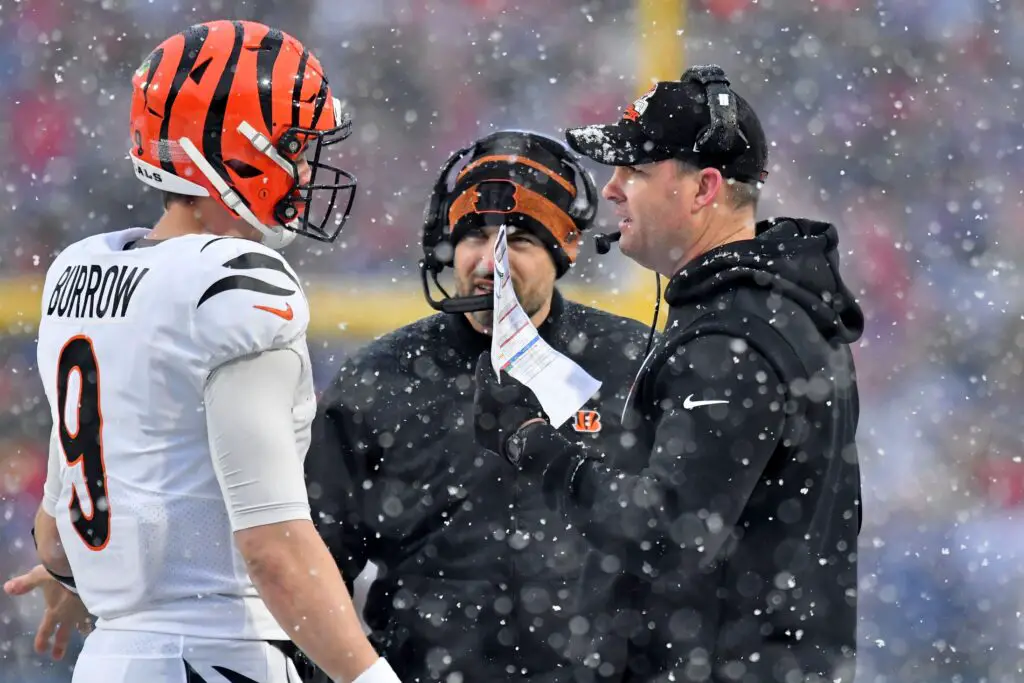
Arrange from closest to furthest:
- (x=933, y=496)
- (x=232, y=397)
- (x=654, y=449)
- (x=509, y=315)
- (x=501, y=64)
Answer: (x=232, y=397)
(x=654, y=449)
(x=509, y=315)
(x=933, y=496)
(x=501, y=64)

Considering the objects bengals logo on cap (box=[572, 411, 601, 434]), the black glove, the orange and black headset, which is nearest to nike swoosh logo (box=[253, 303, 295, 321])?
the black glove

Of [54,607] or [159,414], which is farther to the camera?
[54,607]

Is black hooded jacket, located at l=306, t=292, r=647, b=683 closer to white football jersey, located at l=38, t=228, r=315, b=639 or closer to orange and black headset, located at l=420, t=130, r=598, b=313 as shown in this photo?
orange and black headset, located at l=420, t=130, r=598, b=313

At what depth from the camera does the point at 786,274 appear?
219cm

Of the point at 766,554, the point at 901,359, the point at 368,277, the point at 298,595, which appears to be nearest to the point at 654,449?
the point at 766,554

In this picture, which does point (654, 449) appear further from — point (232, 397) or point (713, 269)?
point (232, 397)

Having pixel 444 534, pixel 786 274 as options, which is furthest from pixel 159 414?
pixel 444 534

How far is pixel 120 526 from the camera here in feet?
6.36

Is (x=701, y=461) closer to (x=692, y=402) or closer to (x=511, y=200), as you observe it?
(x=692, y=402)

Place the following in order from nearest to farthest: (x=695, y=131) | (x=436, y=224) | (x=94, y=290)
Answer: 1. (x=94, y=290)
2. (x=695, y=131)
3. (x=436, y=224)

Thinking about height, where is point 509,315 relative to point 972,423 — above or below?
below

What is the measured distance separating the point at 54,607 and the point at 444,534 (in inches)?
33.8

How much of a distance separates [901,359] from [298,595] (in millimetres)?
4703

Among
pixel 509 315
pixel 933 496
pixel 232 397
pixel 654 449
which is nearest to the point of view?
pixel 232 397
